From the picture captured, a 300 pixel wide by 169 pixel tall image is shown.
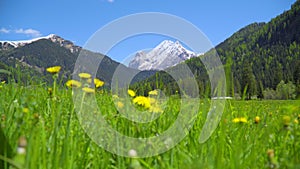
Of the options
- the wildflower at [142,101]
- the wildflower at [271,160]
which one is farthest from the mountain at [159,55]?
the wildflower at [271,160]

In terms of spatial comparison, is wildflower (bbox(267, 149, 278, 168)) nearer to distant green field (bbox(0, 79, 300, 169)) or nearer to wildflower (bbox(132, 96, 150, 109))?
distant green field (bbox(0, 79, 300, 169))

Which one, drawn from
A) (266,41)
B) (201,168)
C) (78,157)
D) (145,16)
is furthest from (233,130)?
(266,41)

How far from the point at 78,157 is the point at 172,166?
476mm

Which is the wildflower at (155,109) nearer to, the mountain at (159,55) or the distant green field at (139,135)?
the distant green field at (139,135)

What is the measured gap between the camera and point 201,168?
0.87 m

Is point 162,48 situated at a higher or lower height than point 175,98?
higher

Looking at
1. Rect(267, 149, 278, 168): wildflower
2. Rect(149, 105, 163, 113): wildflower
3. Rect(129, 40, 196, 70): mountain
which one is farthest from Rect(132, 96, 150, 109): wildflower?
Rect(267, 149, 278, 168): wildflower

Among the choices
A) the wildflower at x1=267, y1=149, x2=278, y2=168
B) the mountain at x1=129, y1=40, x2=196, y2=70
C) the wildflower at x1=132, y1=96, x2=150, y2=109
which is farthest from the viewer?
the mountain at x1=129, y1=40, x2=196, y2=70

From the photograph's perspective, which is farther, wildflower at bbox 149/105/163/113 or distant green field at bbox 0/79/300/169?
wildflower at bbox 149/105/163/113

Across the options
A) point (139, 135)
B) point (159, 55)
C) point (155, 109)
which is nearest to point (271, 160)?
point (139, 135)

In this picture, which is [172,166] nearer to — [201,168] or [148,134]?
[148,134]

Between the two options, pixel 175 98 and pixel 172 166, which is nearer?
pixel 172 166

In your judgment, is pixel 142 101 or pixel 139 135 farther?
pixel 142 101

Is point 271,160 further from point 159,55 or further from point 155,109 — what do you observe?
point 159,55
